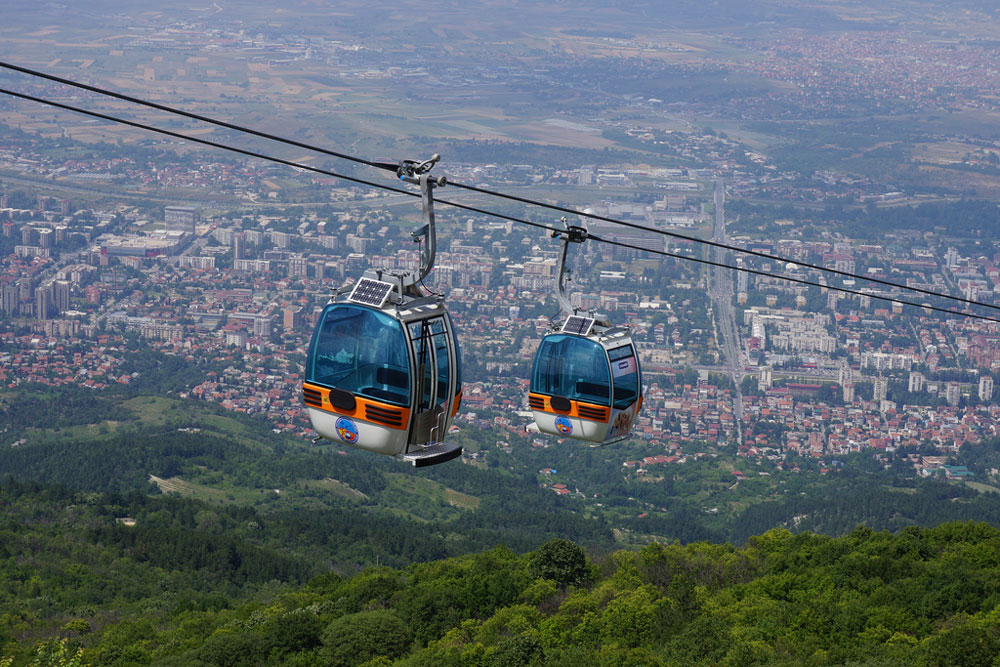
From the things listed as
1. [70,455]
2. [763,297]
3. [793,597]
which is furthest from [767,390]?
[793,597]

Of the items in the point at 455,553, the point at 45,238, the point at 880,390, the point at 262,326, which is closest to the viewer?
the point at 455,553

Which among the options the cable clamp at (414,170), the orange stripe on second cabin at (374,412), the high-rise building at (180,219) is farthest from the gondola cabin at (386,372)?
the high-rise building at (180,219)

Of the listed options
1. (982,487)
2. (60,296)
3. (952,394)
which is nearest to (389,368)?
(982,487)

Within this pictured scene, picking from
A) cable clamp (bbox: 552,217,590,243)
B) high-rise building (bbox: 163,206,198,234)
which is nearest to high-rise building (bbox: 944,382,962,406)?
high-rise building (bbox: 163,206,198,234)

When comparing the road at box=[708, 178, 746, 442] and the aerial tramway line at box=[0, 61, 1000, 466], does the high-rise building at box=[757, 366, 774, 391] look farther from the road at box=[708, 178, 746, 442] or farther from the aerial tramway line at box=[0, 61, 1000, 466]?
the aerial tramway line at box=[0, 61, 1000, 466]

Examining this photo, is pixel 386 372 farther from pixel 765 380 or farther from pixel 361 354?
pixel 765 380

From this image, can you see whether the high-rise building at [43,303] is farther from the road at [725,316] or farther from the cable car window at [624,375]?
the cable car window at [624,375]

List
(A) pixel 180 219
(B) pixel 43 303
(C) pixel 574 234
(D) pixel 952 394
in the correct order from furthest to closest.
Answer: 1. (A) pixel 180 219
2. (B) pixel 43 303
3. (D) pixel 952 394
4. (C) pixel 574 234
